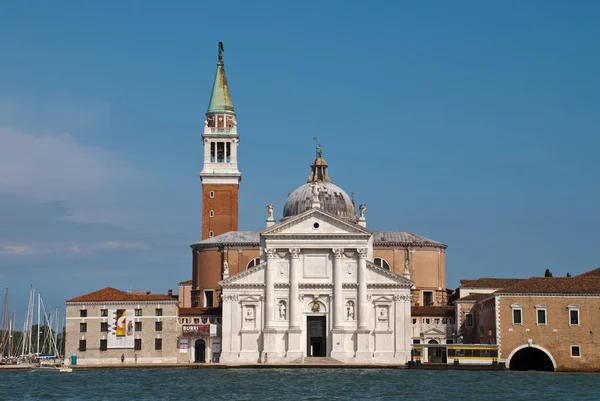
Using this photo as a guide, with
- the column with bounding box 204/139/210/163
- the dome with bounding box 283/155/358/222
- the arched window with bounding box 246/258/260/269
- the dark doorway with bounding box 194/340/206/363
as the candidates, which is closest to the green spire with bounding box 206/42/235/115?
the column with bounding box 204/139/210/163

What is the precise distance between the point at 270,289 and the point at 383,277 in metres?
6.83

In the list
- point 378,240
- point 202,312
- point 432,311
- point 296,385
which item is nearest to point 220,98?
point 378,240

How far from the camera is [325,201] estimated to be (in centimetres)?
8044

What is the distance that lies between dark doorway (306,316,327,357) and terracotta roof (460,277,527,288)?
34.9ft

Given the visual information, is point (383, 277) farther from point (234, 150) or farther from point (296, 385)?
point (234, 150)

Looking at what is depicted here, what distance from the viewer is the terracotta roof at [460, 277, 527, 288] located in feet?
256

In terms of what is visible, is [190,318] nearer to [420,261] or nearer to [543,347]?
[420,261]

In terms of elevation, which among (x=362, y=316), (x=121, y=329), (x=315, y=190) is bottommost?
(x=121, y=329)

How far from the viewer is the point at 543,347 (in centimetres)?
6531

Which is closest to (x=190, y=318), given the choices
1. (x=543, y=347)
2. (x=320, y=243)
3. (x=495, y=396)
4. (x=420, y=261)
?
(x=320, y=243)

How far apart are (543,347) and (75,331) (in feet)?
92.1

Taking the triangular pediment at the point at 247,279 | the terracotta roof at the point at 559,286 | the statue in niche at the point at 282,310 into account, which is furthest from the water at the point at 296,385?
the triangular pediment at the point at 247,279

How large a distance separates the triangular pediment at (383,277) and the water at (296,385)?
22.8ft

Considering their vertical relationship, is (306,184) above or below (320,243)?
above
